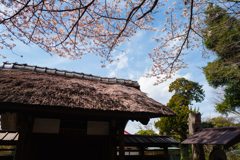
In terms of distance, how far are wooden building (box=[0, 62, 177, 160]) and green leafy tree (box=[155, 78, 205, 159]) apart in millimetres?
8309

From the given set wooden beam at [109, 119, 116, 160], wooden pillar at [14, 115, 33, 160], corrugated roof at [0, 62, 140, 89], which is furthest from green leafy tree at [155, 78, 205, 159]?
wooden pillar at [14, 115, 33, 160]

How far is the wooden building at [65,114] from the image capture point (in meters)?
2.95

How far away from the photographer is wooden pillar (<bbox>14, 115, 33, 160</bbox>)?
335 centimetres

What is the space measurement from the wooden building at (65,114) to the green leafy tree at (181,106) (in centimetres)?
831

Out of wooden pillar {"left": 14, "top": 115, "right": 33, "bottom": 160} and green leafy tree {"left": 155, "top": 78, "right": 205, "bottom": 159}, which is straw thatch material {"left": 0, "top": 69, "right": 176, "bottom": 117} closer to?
wooden pillar {"left": 14, "top": 115, "right": 33, "bottom": 160}

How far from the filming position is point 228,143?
3529 millimetres

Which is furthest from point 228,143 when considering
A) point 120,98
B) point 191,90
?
point 191,90

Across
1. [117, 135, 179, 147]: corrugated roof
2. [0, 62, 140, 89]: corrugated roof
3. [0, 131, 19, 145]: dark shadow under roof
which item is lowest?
[117, 135, 179, 147]: corrugated roof

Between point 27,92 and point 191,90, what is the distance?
24.7 meters

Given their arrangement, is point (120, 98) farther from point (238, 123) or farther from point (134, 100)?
point (238, 123)

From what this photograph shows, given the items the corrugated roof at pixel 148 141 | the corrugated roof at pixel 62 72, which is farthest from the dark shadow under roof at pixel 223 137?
the corrugated roof at pixel 62 72

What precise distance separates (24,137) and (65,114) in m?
1.04

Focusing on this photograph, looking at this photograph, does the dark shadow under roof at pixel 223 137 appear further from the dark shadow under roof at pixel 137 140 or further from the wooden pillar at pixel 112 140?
the wooden pillar at pixel 112 140

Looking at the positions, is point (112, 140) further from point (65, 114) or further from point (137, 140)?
point (65, 114)
